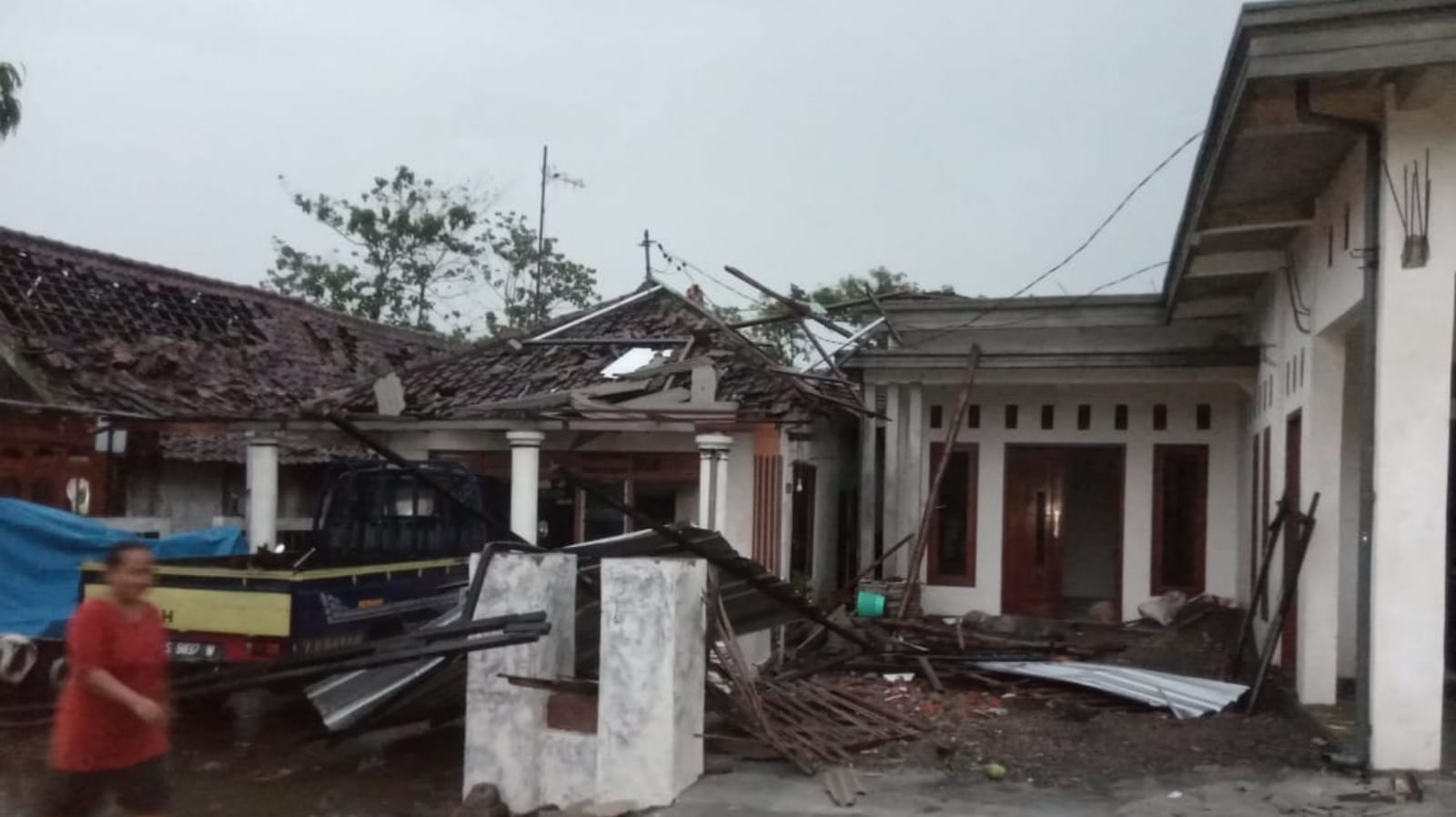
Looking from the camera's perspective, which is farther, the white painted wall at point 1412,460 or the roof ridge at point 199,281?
the roof ridge at point 199,281

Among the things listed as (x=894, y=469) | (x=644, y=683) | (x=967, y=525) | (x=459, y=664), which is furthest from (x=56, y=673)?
(x=967, y=525)

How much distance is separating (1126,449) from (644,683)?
1039cm

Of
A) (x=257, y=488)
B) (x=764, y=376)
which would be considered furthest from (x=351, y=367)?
(x=764, y=376)

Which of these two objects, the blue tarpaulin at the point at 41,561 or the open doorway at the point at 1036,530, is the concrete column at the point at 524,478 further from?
the open doorway at the point at 1036,530

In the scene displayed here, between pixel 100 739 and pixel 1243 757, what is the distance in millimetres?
6570

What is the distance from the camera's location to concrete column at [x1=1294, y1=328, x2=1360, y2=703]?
9.52m

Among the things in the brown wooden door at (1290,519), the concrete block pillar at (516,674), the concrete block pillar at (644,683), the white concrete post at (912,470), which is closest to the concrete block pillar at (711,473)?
the white concrete post at (912,470)

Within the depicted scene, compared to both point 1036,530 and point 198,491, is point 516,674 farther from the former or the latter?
point 198,491

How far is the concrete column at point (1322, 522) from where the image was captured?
31.2 feet

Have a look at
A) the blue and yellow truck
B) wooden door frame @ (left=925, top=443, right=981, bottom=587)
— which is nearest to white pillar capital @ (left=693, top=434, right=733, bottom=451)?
the blue and yellow truck

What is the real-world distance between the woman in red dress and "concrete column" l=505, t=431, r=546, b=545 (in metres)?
8.54

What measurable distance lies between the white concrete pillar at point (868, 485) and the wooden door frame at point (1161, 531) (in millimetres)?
3371

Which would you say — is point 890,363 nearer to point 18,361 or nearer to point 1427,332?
point 1427,332

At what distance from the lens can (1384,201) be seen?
24.9 feet
